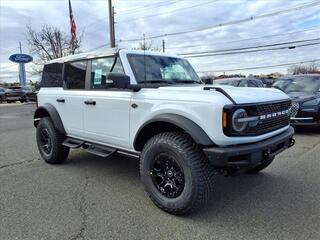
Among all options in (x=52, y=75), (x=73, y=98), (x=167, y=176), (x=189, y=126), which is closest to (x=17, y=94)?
(x=52, y=75)

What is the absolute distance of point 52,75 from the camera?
614 centimetres

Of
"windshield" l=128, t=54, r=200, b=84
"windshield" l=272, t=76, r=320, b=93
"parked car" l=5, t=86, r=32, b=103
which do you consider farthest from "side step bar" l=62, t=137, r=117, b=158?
"parked car" l=5, t=86, r=32, b=103

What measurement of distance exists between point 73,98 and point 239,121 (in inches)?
117

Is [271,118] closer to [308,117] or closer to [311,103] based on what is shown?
[308,117]

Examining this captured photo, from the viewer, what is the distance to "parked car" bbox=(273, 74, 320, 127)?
8688mm

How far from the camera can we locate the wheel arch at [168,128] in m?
3.41

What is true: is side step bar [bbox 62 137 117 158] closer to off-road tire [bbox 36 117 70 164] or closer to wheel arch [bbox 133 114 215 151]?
off-road tire [bbox 36 117 70 164]

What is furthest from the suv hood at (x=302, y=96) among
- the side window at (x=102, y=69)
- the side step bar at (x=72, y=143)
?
the side step bar at (x=72, y=143)

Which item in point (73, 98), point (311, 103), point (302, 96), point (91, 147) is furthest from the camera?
point (302, 96)

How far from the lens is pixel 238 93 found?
3.67m

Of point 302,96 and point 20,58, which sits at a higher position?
point 20,58

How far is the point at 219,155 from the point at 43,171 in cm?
351

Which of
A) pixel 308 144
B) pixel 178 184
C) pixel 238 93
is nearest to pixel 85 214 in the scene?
pixel 178 184

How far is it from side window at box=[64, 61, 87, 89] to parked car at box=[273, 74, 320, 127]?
17.0 ft
